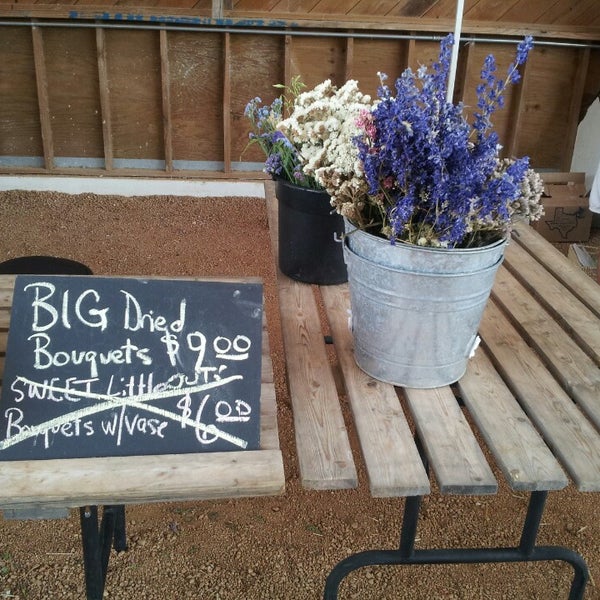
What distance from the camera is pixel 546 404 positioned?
1285 millimetres

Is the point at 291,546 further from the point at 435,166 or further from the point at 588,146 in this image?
the point at 588,146

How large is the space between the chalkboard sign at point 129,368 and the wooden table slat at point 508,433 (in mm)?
418

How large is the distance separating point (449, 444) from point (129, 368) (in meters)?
0.55

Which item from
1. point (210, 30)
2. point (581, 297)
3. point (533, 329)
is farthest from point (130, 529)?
point (210, 30)

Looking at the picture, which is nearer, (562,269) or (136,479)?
(136,479)

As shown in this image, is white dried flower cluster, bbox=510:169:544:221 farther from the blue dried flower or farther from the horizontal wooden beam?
the horizontal wooden beam

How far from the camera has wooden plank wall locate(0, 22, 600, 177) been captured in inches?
166

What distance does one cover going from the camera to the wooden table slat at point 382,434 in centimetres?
107

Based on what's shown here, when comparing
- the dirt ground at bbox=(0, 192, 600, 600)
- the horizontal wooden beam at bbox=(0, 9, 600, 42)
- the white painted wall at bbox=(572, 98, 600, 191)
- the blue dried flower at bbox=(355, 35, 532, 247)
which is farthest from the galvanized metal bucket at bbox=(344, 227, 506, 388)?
the white painted wall at bbox=(572, 98, 600, 191)

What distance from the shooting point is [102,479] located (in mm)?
981

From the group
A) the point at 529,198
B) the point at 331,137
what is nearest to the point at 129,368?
the point at 331,137

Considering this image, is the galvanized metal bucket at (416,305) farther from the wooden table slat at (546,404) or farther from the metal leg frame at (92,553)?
the metal leg frame at (92,553)

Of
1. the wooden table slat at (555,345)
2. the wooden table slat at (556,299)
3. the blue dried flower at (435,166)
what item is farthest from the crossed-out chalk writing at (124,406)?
the wooden table slat at (556,299)

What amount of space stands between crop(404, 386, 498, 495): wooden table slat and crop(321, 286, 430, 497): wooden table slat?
28 mm
